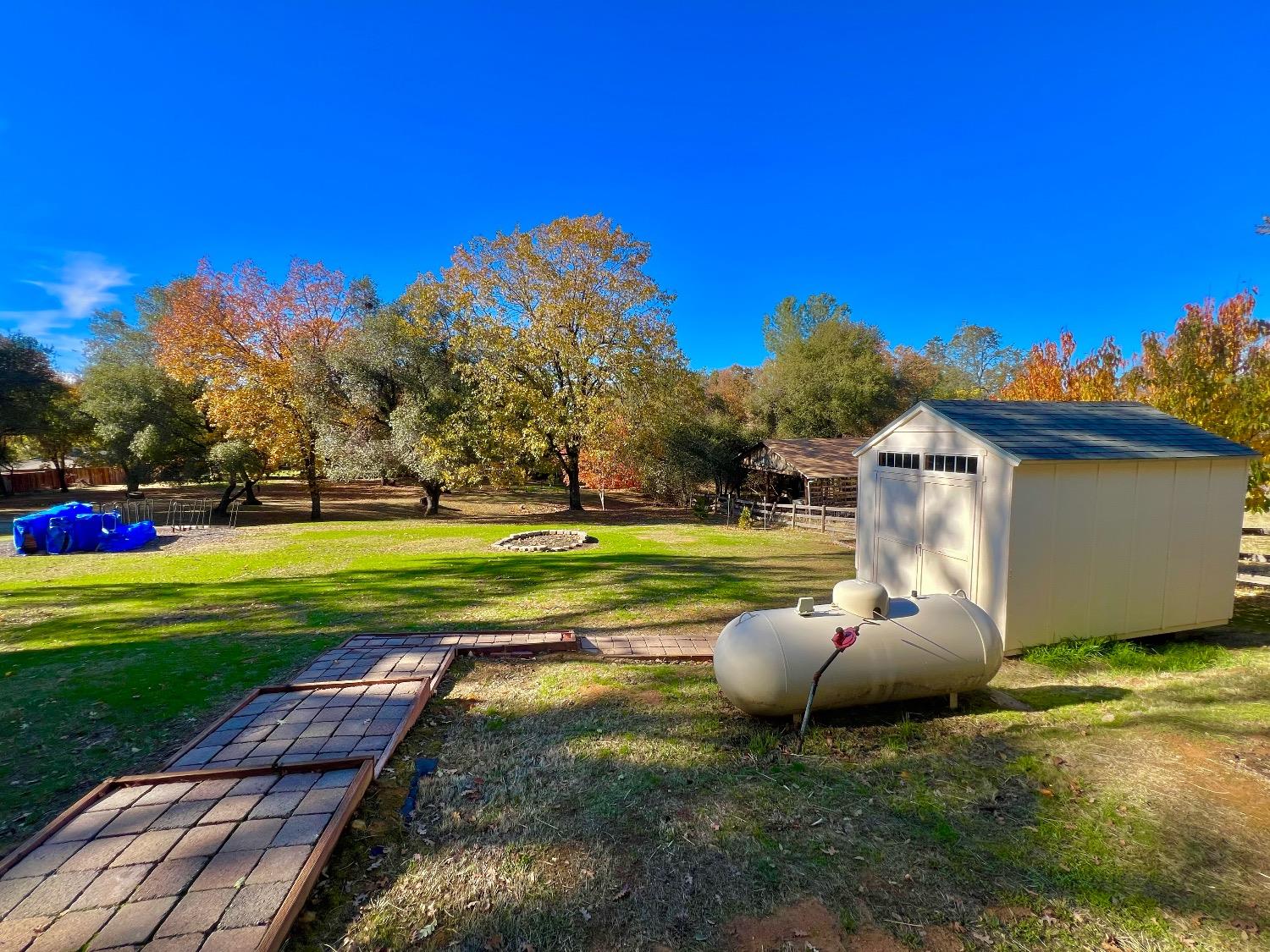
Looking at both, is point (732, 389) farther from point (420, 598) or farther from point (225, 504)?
point (420, 598)

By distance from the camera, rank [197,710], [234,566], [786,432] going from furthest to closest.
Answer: [786,432], [234,566], [197,710]

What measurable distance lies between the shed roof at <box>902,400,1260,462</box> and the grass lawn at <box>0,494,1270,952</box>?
104 inches

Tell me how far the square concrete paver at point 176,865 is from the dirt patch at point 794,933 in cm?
224

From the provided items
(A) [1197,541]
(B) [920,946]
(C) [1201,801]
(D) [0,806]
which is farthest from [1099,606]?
(D) [0,806]

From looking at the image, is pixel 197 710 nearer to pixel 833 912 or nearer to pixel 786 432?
pixel 833 912

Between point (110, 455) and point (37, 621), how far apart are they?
23.3 m

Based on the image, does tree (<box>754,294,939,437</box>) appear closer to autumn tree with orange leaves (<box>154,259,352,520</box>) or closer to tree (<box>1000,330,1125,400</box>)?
tree (<box>1000,330,1125,400</box>)

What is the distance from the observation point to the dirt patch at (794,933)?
274 centimetres

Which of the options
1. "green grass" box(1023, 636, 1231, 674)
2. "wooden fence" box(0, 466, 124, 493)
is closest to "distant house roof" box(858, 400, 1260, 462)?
"green grass" box(1023, 636, 1231, 674)

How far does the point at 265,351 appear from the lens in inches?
995

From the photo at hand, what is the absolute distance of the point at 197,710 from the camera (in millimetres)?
5359

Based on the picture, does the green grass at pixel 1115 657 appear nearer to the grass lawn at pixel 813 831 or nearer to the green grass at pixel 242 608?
the grass lawn at pixel 813 831

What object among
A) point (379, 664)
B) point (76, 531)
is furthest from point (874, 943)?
point (76, 531)

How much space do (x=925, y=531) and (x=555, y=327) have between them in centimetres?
1822
